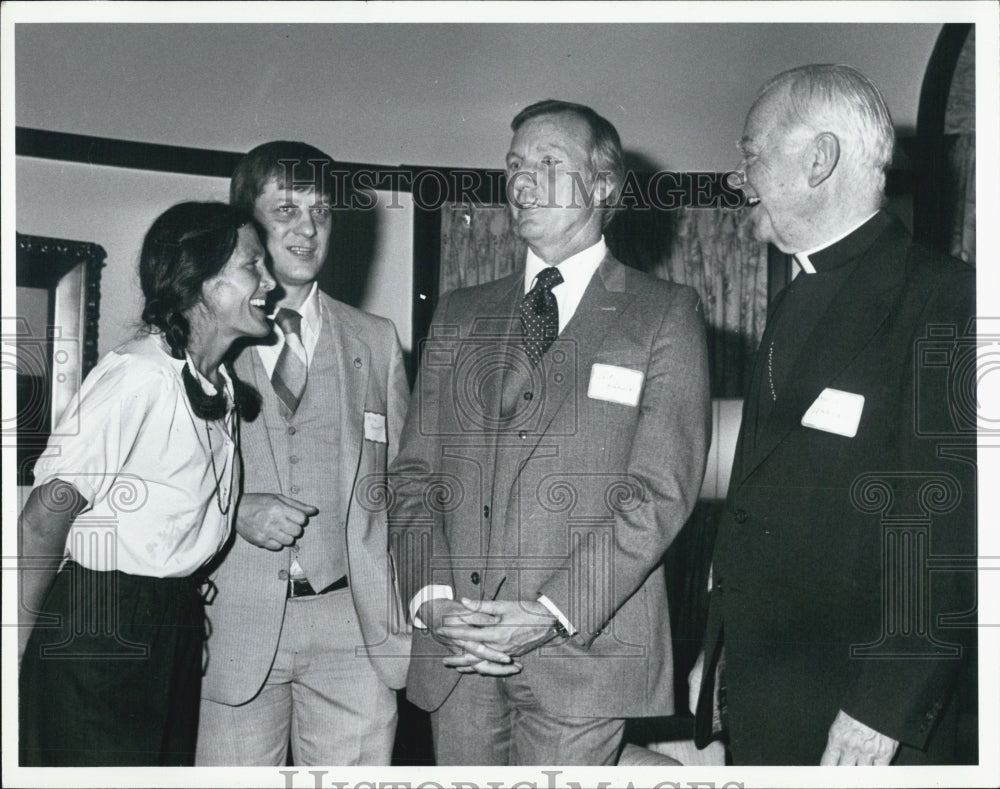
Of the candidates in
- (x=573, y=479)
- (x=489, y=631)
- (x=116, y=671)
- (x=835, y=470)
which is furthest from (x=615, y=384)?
(x=116, y=671)

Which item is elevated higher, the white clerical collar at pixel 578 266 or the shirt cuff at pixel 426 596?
the white clerical collar at pixel 578 266

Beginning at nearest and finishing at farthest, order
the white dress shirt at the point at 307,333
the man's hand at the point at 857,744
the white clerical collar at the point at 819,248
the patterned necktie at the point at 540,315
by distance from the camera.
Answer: the man's hand at the point at 857,744 < the white clerical collar at the point at 819,248 < the patterned necktie at the point at 540,315 < the white dress shirt at the point at 307,333

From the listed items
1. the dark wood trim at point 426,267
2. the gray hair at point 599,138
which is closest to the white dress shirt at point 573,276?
the gray hair at point 599,138

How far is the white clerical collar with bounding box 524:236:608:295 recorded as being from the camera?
2459 mm

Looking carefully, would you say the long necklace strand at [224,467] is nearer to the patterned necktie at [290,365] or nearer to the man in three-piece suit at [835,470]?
the patterned necktie at [290,365]

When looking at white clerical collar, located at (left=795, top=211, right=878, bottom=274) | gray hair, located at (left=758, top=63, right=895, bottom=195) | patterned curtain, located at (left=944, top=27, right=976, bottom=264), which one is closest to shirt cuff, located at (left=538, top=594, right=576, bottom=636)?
white clerical collar, located at (left=795, top=211, right=878, bottom=274)

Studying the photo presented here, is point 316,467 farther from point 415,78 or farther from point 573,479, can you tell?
point 415,78

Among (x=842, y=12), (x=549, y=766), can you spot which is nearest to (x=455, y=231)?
(x=842, y=12)

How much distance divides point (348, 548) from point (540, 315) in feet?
2.47

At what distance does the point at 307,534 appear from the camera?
98.8 inches

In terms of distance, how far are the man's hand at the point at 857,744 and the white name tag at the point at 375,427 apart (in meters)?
1.26

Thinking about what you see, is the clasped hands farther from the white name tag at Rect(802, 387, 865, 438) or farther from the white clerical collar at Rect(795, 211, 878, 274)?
the white clerical collar at Rect(795, 211, 878, 274)

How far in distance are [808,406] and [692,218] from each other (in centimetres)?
59

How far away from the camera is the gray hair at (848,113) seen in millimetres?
2381
